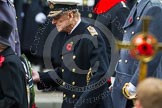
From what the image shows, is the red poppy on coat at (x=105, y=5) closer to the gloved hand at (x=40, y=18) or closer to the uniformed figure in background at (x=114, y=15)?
the uniformed figure in background at (x=114, y=15)

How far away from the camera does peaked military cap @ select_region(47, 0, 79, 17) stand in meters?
7.37

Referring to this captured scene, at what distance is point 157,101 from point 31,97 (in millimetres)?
2869

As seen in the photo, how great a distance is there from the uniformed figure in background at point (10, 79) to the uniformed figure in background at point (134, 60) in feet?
3.11

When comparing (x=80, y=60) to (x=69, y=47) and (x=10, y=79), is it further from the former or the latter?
(x=10, y=79)

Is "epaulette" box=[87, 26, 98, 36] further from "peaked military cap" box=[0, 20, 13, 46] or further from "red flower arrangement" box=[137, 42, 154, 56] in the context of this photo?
"red flower arrangement" box=[137, 42, 154, 56]

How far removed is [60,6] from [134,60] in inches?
43.7

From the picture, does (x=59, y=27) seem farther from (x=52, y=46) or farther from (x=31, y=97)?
(x=52, y=46)

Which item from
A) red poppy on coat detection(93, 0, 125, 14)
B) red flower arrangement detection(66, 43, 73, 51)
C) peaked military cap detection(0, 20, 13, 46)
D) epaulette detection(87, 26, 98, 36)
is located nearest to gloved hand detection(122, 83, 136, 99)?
epaulette detection(87, 26, 98, 36)

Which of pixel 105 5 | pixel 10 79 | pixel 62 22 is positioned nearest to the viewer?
pixel 10 79

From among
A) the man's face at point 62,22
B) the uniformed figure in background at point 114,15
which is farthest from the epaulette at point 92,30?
the uniformed figure in background at point 114,15

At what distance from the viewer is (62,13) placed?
288 inches

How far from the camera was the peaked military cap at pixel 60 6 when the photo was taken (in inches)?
290

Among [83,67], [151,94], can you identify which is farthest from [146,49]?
[83,67]

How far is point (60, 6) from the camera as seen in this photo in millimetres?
7438
